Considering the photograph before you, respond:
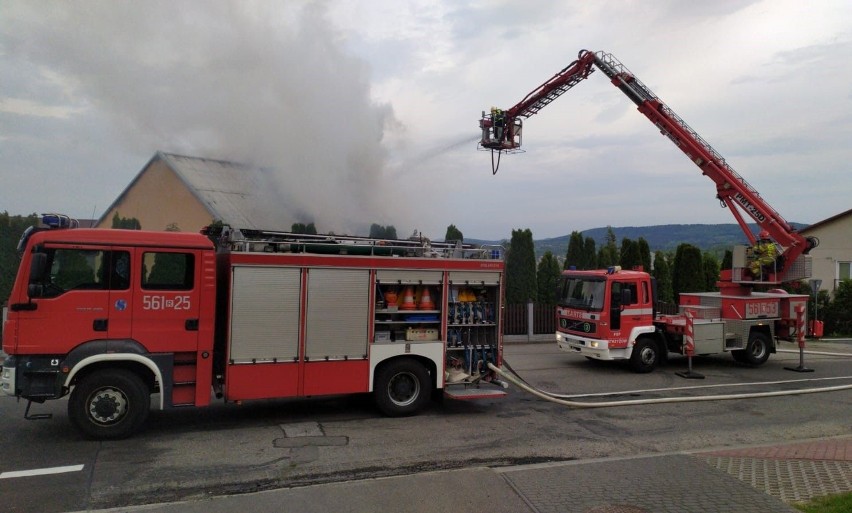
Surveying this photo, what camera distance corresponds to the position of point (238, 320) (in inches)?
301

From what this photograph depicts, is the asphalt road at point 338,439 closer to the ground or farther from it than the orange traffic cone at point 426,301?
closer to the ground

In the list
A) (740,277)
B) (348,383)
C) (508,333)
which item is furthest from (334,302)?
(508,333)

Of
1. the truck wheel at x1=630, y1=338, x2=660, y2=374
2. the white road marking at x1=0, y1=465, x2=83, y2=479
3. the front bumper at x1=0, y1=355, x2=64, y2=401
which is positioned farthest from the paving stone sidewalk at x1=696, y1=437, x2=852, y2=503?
the front bumper at x1=0, y1=355, x2=64, y2=401

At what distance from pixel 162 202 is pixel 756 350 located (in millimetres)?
26220

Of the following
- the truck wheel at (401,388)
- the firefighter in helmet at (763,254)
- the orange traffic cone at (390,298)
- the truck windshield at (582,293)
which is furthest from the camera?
the firefighter in helmet at (763,254)

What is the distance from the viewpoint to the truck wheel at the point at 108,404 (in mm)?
6922

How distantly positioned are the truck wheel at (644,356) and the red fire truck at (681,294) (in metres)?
0.02

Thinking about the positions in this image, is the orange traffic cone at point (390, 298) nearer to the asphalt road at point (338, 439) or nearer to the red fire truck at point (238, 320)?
the red fire truck at point (238, 320)

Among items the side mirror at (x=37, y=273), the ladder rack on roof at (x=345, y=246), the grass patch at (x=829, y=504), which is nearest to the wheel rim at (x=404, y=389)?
the ladder rack on roof at (x=345, y=246)

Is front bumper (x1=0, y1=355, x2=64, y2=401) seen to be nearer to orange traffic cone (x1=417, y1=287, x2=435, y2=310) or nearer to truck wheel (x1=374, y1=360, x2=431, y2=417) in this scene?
truck wheel (x1=374, y1=360, x2=431, y2=417)

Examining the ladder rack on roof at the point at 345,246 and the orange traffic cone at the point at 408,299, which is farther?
the orange traffic cone at the point at 408,299

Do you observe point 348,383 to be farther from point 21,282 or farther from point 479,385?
point 21,282

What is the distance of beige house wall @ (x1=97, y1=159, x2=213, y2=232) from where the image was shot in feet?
89.9

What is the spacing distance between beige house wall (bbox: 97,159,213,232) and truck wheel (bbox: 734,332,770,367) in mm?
21928
